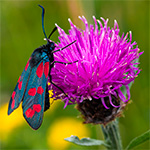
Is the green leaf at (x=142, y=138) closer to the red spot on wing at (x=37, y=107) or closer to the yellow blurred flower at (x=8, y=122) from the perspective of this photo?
the red spot on wing at (x=37, y=107)

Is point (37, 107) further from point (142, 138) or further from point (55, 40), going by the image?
point (55, 40)

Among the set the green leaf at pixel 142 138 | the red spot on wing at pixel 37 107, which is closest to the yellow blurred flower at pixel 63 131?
the green leaf at pixel 142 138

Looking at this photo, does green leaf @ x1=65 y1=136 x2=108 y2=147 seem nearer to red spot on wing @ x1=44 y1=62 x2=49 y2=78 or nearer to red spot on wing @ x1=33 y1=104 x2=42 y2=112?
red spot on wing @ x1=33 y1=104 x2=42 y2=112

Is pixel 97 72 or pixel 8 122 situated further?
pixel 8 122

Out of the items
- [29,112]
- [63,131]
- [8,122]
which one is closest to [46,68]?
[29,112]

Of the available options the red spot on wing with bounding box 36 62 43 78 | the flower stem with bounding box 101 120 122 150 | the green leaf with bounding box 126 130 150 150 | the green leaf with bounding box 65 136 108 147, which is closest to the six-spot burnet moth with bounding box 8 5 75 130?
the red spot on wing with bounding box 36 62 43 78
